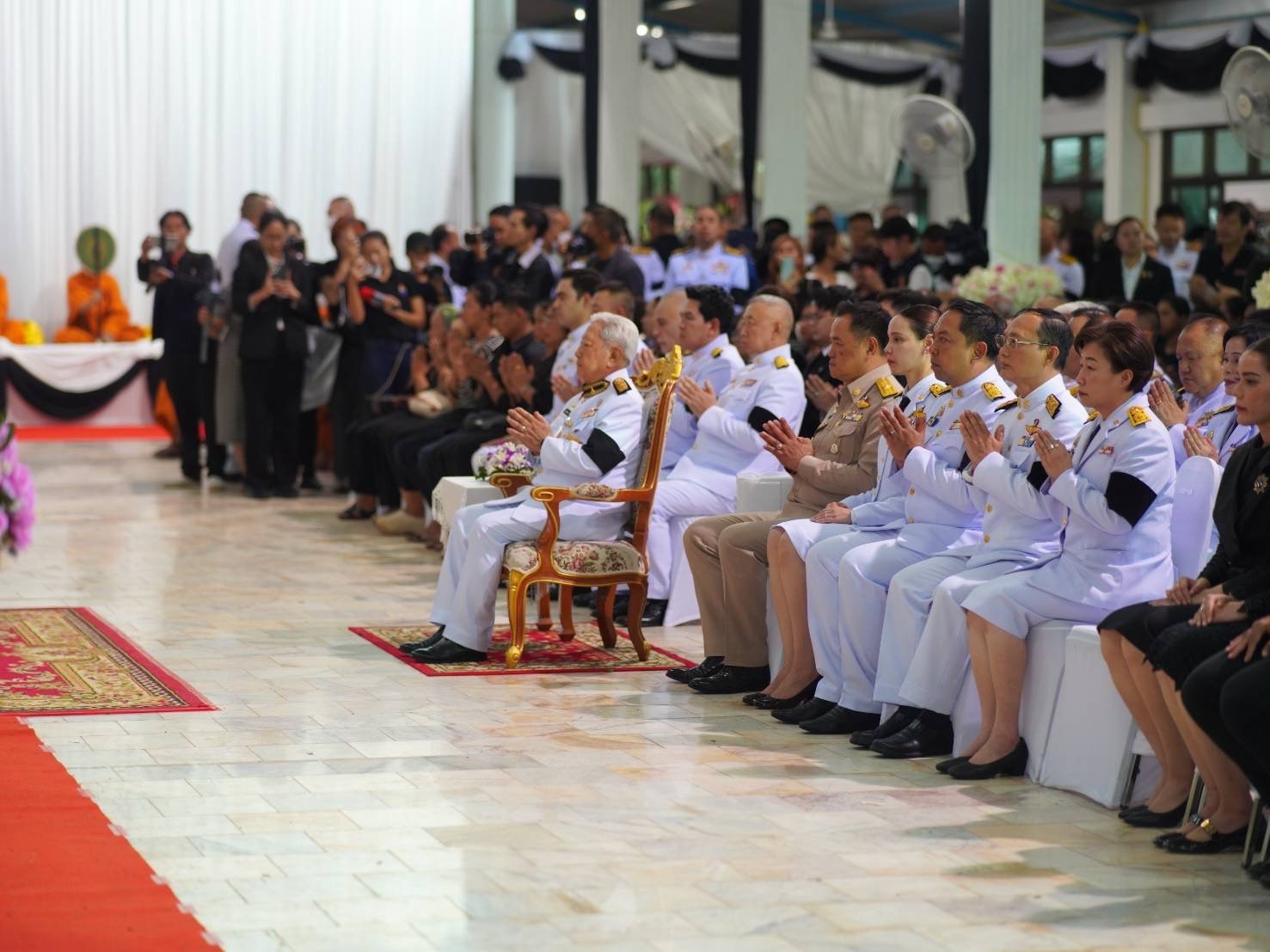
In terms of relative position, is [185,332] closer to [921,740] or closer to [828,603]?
[828,603]

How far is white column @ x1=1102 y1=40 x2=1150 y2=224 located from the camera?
19.3 meters

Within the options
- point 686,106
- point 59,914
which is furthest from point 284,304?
point 686,106

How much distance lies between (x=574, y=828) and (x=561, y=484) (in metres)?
2.38

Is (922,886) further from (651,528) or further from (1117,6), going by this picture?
(1117,6)

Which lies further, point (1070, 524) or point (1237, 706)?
point (1070, 524)

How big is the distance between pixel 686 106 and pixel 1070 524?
637 inches

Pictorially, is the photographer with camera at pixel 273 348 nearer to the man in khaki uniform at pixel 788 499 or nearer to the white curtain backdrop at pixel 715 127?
the man in khaki uniform at pixel 788 499

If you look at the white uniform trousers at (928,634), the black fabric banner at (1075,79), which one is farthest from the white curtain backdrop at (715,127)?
the white uniform trousers at (928,634)

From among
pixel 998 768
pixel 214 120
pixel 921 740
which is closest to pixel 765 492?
pixel 921 740

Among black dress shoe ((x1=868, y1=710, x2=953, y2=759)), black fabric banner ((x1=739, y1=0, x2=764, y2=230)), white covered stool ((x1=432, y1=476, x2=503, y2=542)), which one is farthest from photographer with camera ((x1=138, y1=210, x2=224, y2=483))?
black dress shoe ((x1=868, y1=710, x2=953, y2=759))

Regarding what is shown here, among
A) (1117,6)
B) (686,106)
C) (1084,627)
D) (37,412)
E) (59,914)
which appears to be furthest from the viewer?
(686,106)

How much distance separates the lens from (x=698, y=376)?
7.77 meters

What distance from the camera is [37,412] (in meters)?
15.5

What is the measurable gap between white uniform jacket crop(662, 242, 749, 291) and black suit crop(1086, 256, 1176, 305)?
204cm
